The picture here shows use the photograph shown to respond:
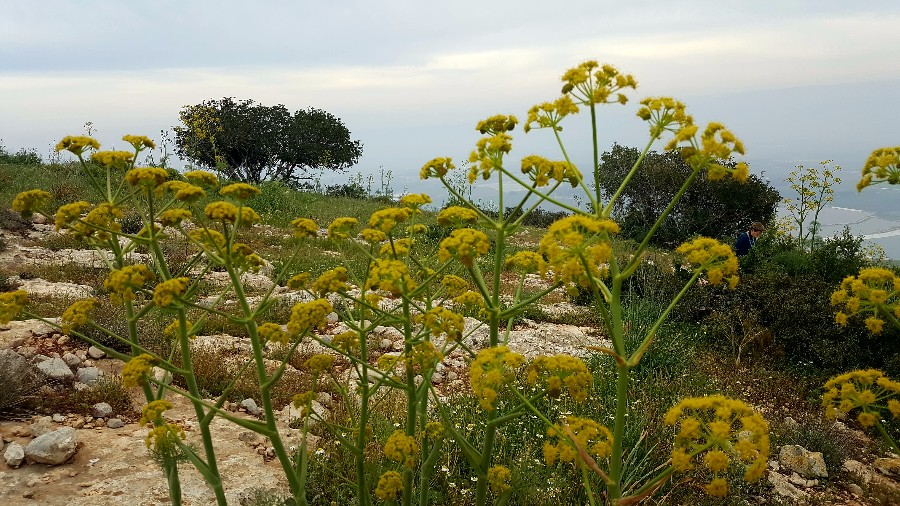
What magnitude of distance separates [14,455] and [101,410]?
892mm

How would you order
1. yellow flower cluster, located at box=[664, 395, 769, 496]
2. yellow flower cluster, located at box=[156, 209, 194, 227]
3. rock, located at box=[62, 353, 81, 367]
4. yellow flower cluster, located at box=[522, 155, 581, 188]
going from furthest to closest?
rock, located at box=[62, 353, 81, 367], yellow flower cluster, located at box=[522, 155, 581, 188], yellow flower cluster, located at box=[156, 209, 194, 227], yellow flower cluster, located at box=[664, 395, 769, 496]

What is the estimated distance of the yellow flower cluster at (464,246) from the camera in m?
2.53

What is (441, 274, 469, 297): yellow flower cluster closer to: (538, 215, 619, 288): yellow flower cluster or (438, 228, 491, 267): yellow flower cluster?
(438, 228, 491, 267): yellow flower cluster

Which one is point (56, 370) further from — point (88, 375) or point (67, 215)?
point (67, 215)

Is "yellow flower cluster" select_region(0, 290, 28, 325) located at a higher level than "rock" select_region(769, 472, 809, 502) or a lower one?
higher

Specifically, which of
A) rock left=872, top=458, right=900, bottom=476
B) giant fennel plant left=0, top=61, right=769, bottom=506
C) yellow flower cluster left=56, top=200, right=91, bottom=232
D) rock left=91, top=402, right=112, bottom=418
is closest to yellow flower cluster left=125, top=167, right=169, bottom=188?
giant fennel plant left=0, top=61, right=769, bottom=506

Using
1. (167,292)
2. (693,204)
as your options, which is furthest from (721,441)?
(693,204)

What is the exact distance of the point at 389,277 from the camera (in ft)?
8.18

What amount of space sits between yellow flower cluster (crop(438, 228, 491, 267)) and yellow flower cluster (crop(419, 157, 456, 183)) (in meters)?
0.52

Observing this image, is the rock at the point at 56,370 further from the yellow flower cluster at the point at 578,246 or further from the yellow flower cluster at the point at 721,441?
the yellow flower cluster at the point at 721,441

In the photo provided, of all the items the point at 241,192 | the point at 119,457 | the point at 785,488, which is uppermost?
the point at 241,192

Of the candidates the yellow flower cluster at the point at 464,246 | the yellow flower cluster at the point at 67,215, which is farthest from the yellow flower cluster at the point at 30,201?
the yellow flower cluster at the point at 464,246

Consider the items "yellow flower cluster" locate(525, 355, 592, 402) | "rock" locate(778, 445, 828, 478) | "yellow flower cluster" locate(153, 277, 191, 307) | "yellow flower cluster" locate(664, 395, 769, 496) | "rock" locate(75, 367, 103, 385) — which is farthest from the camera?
"rock" locate(75, 367, 103, 385)

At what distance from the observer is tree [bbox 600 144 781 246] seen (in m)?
22.2
